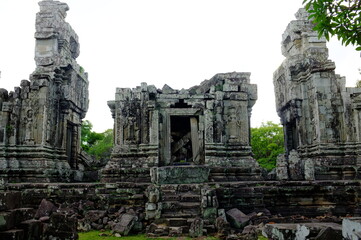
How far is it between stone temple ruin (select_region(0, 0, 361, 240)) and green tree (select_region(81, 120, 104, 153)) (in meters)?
13.6

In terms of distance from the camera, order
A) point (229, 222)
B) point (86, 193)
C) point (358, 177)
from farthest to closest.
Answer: point (358, 177) < point (86, 193) < point (229, 222)

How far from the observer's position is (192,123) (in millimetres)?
13414

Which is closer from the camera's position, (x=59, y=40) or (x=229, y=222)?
(x=229, y=222)

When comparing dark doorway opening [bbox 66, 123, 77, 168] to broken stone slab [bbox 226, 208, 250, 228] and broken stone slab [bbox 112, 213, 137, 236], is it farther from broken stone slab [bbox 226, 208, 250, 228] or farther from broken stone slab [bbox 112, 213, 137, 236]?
broken stone slab [bbox 226, 208, 250, 228]

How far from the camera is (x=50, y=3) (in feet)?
47.2

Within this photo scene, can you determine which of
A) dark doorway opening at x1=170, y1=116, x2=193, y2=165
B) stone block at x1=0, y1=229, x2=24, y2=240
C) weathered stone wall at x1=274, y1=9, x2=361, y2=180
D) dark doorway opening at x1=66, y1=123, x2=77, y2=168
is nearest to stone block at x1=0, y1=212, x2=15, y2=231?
stone block at x1=0, y1=229, x2=24, y2=240

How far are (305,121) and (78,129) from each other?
1144cm

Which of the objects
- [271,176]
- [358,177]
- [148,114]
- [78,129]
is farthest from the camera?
[78,129]

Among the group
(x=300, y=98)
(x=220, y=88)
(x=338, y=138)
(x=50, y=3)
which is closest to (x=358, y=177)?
(x=338, y=138)

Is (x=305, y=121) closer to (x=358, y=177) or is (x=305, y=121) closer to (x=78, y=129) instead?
(x=358, y=177)

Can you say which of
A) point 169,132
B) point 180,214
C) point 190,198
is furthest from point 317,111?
point 180,214

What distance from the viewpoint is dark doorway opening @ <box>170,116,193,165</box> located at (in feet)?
45.8

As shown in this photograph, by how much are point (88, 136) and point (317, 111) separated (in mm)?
22721

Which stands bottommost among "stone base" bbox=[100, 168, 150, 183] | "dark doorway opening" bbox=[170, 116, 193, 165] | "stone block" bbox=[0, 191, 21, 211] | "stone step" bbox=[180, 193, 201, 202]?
"stone step" bbox=[180, 193, 201, 202]
